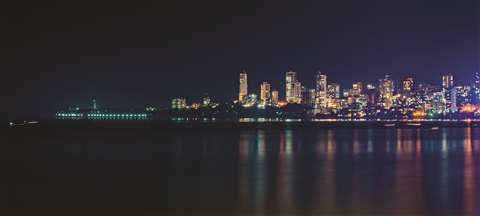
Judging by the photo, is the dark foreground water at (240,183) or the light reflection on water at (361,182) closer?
the dark foreground water at (240,183)

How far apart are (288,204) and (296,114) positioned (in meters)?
129

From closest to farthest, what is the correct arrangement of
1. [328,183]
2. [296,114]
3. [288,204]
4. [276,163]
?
[288,204], [328,183], [276,163], [296,114]

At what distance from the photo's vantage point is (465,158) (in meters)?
26.8

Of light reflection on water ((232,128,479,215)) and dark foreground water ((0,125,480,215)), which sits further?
light reflection on water ((232,128,479,215))

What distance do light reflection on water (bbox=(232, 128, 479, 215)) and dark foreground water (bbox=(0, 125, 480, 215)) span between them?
→ 3cm

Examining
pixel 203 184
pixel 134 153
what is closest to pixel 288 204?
pixel 203 184

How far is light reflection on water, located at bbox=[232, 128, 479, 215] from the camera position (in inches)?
519

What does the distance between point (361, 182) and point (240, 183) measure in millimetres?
3372

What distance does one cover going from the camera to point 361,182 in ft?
59.2

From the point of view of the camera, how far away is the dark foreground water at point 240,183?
515 inches

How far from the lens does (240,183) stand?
18.0m

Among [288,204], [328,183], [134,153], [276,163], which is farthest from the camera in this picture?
[134,153]

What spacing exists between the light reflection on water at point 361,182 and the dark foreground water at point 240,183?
0.03 m

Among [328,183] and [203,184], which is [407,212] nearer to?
[328,183]
